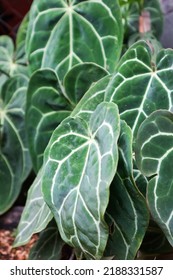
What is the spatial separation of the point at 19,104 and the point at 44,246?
46 cm

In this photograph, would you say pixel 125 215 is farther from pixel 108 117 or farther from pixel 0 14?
pixel 0 14

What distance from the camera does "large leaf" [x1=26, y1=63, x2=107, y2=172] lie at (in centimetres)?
137

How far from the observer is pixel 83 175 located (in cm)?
104

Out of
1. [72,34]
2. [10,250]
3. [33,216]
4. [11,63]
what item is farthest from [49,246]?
[11,63]

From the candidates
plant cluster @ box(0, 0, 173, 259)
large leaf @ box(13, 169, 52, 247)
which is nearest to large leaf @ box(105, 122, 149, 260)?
plant cluster @ box(0, 0, 173, 259)

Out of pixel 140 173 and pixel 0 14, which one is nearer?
pixel 140 173

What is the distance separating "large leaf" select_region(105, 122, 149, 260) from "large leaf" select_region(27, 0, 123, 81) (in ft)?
1.31

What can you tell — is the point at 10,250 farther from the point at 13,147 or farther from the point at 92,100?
the point at 92,100

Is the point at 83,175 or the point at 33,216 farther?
the point at 33,216

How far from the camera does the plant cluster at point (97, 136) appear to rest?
39.4 inches

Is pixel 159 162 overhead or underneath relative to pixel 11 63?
overhead

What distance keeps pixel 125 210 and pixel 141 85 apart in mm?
251
